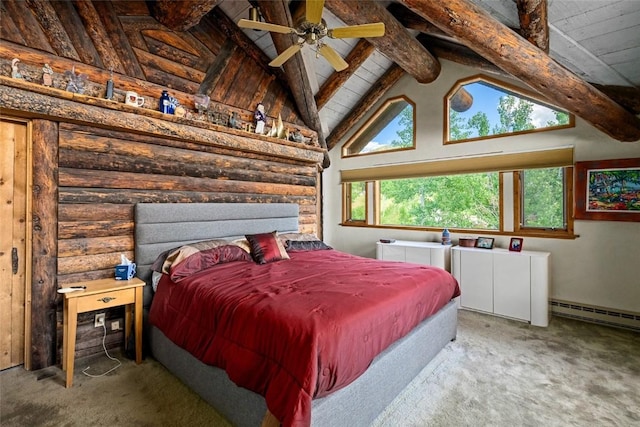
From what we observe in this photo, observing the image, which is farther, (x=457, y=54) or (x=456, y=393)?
(x=457, y=54)

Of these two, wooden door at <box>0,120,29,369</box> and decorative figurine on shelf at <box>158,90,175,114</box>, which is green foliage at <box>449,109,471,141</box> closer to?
decorative figurine on shelf at <box>158,90,175,114</box>

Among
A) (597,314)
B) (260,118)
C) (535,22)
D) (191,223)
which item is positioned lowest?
(597,314)

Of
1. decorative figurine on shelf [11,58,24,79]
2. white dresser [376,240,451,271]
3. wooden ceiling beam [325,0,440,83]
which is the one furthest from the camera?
white dresser [376,240,451,271]

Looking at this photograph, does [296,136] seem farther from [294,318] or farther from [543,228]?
[543,228]

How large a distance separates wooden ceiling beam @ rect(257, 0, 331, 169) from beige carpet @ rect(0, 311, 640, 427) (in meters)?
3.62

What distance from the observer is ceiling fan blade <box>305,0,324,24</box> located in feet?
7.47

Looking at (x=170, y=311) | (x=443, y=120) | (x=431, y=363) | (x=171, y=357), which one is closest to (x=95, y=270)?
(x=170, y=311)

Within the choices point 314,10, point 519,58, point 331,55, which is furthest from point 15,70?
point 519,58

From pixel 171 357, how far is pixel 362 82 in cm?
490

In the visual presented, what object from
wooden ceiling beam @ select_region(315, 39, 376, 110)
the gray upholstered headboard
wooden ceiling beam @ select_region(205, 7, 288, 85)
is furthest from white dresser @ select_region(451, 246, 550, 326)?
wooden ceiling beam @ select_region(205, 7, 288, 85)

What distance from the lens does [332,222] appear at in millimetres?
6523

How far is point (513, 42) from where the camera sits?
2.71 metres

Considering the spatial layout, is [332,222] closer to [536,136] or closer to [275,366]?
[536,136]

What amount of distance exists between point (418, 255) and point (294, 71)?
3.22 metres
